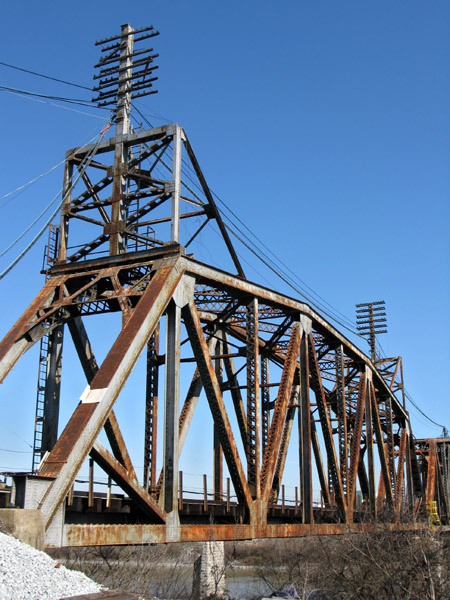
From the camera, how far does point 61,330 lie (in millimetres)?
18844

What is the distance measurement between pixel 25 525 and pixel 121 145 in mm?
12252

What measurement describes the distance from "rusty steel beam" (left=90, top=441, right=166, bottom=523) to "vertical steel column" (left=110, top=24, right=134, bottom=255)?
23.1 feet

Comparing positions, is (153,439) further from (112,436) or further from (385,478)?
(385,478)

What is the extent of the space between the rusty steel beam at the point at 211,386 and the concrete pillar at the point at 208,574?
5.94m

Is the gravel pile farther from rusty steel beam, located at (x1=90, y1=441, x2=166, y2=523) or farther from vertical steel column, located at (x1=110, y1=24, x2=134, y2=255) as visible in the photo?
vertical steel column, located at (x1=110, y1=24, x2=134, y2=255)

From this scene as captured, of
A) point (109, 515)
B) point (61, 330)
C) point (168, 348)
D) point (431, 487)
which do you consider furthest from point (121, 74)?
point (431, 487)

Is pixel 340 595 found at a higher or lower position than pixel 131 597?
lower

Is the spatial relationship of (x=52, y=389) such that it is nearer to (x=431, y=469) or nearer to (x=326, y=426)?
(x=326, y=426)

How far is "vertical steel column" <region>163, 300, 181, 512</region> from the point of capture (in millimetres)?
15312

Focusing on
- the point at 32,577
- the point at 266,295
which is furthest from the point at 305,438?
the point at 32,577

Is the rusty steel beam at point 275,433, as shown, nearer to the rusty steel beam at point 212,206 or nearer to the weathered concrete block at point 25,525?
the rusty steel beam at point 212,206

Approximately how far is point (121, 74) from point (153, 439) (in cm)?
1133

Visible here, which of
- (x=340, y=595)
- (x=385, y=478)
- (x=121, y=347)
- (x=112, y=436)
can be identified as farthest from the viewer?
(x=385, y=478)

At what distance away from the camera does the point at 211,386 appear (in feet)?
55.4
